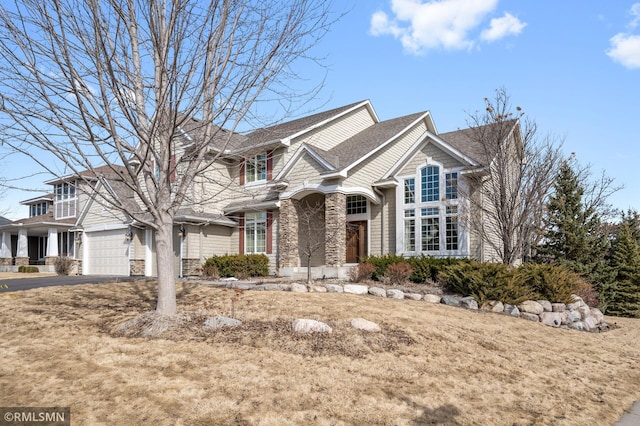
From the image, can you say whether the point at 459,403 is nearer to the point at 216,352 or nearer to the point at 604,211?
the point at 216,352

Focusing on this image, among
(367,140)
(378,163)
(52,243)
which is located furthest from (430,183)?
(52,243)

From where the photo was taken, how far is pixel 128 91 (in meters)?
7.74

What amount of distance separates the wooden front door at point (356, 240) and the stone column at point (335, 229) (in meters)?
1.97

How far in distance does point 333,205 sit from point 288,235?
8.65 feet

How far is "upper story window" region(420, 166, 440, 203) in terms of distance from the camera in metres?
17.4

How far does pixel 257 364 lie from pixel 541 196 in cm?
1289

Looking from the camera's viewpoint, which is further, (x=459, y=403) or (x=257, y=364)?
(x=257, y=364)

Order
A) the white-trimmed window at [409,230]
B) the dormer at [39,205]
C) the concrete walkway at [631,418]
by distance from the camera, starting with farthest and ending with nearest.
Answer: the dormer at [39,205] → the white-trimmed window at [409,230] → the concrete walkway at [631,418]

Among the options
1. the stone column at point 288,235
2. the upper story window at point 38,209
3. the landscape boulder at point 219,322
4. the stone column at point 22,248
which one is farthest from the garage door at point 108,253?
the landscape boulder at point 219,322

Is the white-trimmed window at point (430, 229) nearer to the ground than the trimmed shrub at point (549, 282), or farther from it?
farther from it

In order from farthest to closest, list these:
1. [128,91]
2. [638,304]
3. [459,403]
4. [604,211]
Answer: [604,211]
[638,304]
[128,91]
[459,403]

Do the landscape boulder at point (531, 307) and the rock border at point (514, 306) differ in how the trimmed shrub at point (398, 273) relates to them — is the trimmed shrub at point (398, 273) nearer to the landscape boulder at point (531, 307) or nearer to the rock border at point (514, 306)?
the rock border at point (514, 306)

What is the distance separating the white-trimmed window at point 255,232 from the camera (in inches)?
834

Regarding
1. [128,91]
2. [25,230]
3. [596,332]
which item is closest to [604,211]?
[596,332]
